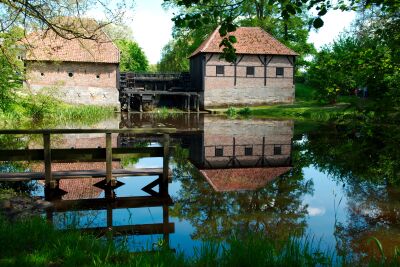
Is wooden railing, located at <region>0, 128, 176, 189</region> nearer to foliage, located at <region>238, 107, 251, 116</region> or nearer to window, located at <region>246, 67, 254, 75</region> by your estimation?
foliage, located at <region>238, 107, 251, 116</region>

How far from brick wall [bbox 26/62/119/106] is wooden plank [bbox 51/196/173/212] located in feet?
91.3

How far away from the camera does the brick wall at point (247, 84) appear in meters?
35.1

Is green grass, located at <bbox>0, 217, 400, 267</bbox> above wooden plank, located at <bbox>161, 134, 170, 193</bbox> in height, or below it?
below

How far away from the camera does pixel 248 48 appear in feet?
116

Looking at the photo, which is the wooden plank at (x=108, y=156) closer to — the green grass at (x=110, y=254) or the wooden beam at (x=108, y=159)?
the wooden beam at (x=108, y=159)

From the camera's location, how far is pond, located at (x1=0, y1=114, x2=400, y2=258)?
19.2ft

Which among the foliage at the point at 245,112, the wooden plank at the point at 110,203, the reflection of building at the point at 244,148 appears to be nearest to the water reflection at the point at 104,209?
the wooden plank at the point at 110,203

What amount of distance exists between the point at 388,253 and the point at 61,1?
27.2 feet

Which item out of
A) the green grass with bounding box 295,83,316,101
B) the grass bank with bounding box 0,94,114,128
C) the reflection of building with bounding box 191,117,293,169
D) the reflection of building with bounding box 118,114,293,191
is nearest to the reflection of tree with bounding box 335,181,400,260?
the reflection of building with bounding box 118,114,293,191

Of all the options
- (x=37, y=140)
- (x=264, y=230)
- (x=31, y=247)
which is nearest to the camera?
(x=31, y=247)

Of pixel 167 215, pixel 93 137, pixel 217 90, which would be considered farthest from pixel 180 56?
pixel 167 215

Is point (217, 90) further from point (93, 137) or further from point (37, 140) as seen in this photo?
point (37, 140)

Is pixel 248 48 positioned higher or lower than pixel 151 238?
higher

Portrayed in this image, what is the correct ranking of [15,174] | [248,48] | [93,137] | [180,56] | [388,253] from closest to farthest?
[388,253]
[15,174]
[93,137]
[248,48]
[180,56]
